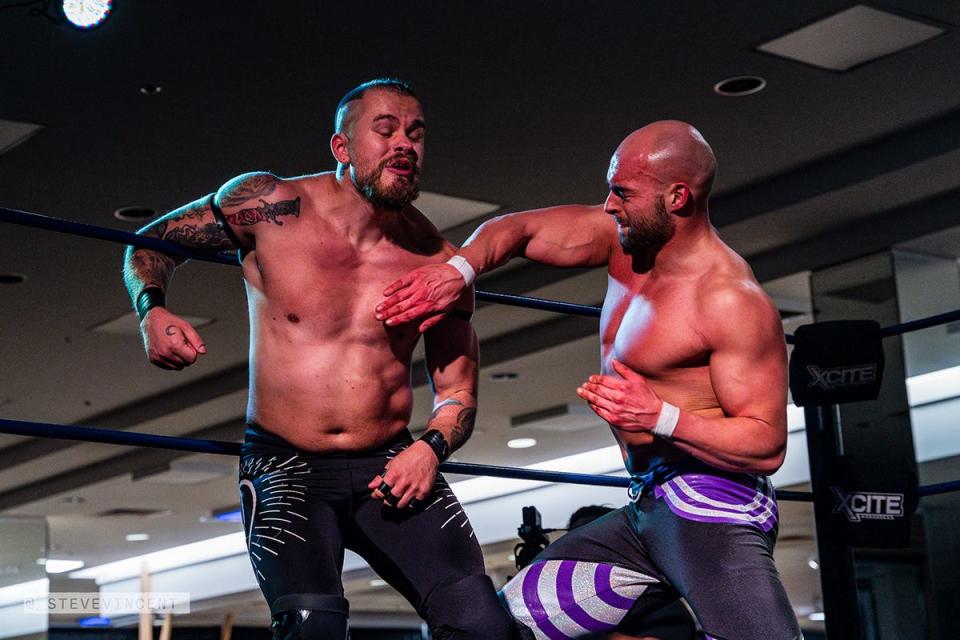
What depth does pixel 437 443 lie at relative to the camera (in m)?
2.34

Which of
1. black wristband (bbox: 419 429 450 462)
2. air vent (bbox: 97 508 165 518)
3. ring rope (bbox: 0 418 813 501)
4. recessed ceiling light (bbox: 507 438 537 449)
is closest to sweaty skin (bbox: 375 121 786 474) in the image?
black wristband (bbox: 419 429 450 462)

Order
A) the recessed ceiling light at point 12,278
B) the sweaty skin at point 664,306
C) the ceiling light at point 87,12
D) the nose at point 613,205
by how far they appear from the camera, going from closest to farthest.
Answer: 1. the sweaty skin at point 664,306
2. the nose at point 613,205
3. the ceiling light at point 87,12
4. the recessed ceiling light at point 12,278

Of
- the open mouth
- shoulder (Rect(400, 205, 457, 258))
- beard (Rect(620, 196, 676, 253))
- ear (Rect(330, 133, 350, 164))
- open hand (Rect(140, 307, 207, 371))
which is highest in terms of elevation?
ear (Rect(330, 133, 350, 164))

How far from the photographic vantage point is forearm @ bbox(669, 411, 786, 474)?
7.32 feet

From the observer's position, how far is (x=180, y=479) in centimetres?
1068

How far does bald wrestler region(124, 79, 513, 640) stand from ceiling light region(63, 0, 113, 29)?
1914 millimetres

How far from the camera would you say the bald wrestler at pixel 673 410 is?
87.7 inches

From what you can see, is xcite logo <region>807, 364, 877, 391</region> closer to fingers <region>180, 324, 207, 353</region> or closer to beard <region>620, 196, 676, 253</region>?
beard <region>620, 196, 676, 253</region>

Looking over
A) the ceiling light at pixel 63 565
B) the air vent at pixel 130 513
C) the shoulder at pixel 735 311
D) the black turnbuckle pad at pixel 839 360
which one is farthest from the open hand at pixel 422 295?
the ceiling light at pixel 63 565

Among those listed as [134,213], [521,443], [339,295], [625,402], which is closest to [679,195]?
[625,402]

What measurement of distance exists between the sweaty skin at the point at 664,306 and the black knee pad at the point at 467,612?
1.25 feet

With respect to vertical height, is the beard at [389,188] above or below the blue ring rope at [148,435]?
above

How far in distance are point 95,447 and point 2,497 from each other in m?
2.43

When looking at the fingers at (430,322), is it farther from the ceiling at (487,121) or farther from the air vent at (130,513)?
the air vent at (130,513)
